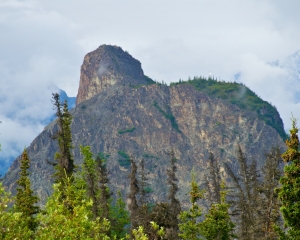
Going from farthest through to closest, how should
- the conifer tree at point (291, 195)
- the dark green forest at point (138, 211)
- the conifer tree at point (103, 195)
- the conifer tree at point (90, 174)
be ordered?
the conifer tree at point (103, 195)
the conifer tree at point (90, 174)
the conifer tree at point (291, 195)
the dark green forest at point (138, 211)

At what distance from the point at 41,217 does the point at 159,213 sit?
16900 mm

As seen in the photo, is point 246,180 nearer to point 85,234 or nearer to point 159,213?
point 159,213

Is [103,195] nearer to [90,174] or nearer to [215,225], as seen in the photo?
[90,174]

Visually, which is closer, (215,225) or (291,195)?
(291,195)

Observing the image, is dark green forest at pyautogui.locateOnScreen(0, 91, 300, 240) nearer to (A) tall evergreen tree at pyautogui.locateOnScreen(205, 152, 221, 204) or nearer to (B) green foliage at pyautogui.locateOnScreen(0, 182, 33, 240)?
(B) green foliage at pyautogui.locateOnScreen(0, 182, 33, 240)

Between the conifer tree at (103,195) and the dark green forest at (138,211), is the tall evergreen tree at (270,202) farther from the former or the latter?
the conifer tree at (103,195)

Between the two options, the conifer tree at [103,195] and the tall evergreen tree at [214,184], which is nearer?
the conifer tree at [103,195]

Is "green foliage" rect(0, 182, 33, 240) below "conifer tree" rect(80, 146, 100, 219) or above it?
A: below

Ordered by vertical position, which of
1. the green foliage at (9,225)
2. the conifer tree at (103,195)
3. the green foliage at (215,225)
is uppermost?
the conifer tree at (103,195)

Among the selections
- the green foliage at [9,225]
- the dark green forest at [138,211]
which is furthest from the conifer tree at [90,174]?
the green foliage at [9,225]

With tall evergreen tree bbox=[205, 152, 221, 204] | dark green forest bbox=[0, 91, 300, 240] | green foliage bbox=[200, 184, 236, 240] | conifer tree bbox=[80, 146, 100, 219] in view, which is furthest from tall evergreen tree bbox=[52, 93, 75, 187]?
tall evergreen tree bbox=[205, 152, 221, 204]

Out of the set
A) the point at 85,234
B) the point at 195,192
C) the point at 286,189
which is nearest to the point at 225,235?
the point at 195,192

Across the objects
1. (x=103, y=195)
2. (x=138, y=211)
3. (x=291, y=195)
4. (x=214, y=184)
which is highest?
(x=214, y=184)

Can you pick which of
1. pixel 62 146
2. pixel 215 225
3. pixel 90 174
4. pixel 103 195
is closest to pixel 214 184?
pixel 103 195
